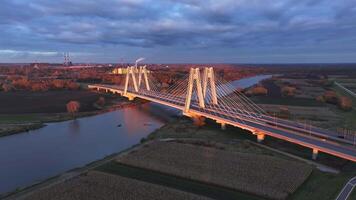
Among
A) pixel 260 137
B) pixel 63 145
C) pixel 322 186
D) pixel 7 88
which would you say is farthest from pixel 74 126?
pixel 7 88

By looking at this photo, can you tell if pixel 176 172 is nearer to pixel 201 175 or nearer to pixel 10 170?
pixel 201 175

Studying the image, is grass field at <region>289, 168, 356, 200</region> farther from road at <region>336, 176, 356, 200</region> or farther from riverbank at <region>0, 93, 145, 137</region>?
riverbank at <region>0, 93, 145, 137</region>

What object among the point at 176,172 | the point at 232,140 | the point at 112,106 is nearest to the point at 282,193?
the point at 176,172

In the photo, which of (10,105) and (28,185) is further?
(10,105)

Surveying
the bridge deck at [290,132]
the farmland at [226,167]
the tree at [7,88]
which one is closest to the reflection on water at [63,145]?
the farmland at [226,167]

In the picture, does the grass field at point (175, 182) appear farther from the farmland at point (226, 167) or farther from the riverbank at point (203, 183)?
the farmland at point (226, 167)

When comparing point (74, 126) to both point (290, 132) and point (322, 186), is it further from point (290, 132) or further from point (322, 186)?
point (322, 186)

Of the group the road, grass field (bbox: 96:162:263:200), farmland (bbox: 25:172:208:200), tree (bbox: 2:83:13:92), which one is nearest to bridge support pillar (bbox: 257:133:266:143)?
the road
